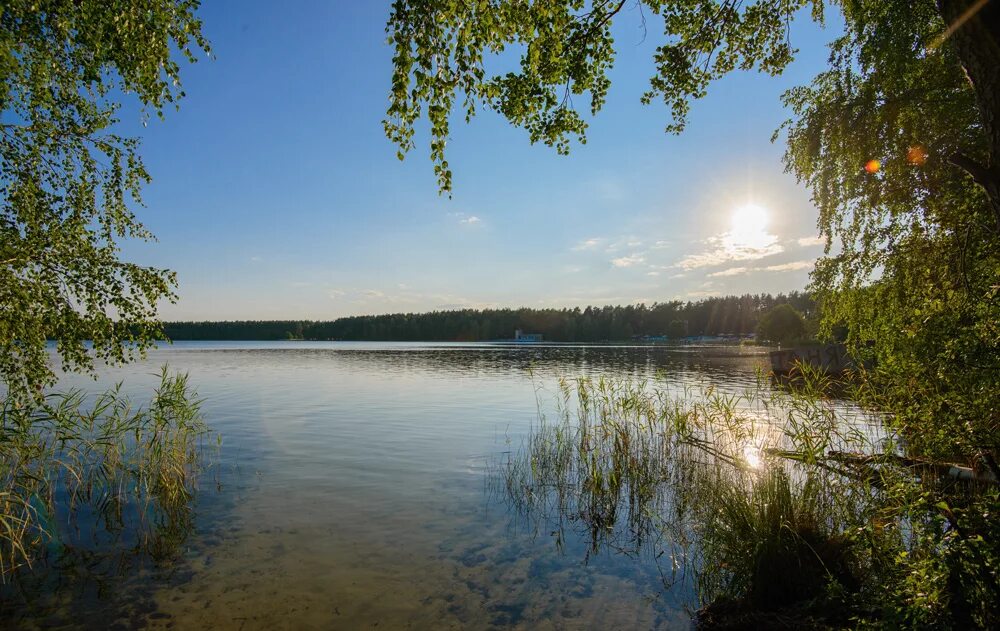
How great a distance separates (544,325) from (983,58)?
178 metres

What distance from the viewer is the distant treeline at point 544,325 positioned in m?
Result: 171

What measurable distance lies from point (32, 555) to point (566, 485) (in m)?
9.34

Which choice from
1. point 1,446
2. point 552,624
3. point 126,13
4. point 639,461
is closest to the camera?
point 552,624

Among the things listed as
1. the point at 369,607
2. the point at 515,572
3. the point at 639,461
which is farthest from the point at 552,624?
the point at 639,461

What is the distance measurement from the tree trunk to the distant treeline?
166 metres

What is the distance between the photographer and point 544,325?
593ft

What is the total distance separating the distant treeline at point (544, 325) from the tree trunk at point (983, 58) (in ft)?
546

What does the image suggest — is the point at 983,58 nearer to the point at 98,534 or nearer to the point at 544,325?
the point at 98,534

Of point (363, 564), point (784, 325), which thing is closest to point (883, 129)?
point (363, 564)

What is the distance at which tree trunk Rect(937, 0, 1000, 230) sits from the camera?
133 inches

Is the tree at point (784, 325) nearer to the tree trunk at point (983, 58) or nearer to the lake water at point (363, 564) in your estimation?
the lake water at point (363, 564)

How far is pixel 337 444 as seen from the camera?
15.7m

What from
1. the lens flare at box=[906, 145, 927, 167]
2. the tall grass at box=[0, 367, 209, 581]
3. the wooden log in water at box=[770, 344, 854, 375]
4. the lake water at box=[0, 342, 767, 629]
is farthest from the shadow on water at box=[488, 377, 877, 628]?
the wooden log in water at box=[770, 344, 854, 375]

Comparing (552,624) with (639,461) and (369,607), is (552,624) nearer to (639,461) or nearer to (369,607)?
(369,607)
